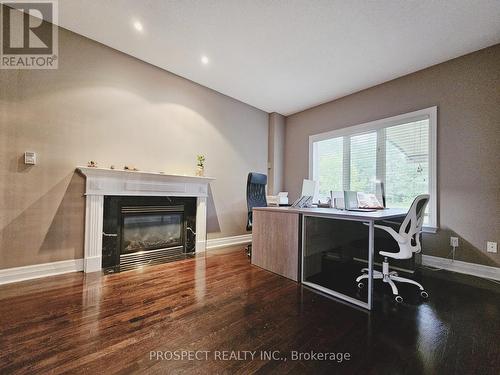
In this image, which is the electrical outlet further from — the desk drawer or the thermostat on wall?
the thermostat on wall

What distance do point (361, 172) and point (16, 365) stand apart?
430cm

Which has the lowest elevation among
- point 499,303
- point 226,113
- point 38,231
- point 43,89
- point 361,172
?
point 499,303

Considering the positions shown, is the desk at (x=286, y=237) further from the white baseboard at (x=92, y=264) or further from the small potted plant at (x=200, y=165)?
the white baseboard at (x=92, y=264)

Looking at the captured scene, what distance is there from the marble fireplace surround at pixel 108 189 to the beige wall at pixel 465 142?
347cm

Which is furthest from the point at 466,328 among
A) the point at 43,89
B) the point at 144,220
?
the point at 43,89

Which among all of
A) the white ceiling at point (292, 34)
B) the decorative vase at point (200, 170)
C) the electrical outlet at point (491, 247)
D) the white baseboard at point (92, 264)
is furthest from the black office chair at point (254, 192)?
the electrical outlet at point (491, 247)

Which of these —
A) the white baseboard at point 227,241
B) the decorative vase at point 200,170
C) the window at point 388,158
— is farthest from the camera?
the white baseboard at point 227,241

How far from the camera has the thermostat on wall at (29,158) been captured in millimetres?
2252

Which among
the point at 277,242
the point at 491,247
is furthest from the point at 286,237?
the point at 491,247

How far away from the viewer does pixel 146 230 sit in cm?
308

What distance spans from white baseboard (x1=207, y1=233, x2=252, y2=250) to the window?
5.94 feet

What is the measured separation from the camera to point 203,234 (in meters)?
3.50

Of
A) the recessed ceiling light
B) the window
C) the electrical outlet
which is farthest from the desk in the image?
the recessed ceiling light

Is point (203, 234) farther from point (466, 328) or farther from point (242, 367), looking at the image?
point (466, 328)
